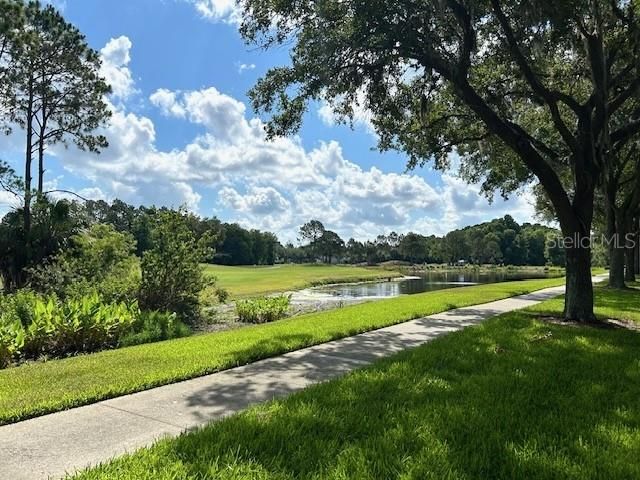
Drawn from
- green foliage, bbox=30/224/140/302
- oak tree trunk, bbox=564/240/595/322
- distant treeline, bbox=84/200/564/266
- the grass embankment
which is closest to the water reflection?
green foliage, bbox=30/224/140/302

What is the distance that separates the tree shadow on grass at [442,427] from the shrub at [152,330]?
20.5ft

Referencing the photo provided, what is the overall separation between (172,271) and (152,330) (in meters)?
4.40

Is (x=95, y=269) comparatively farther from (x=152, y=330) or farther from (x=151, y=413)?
(x=151, y=413)

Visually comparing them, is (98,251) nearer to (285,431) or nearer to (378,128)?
(378,128)

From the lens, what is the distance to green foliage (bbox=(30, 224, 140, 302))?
46.9 feet

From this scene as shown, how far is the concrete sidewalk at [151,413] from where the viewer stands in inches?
146

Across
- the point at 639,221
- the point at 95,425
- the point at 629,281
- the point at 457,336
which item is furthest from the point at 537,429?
the point at 639,221

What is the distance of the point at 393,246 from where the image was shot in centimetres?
13125

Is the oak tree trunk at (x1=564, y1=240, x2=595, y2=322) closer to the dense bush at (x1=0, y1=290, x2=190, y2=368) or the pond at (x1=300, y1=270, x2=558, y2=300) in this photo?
the dense bush at (x1=0, y1=290, x2=190, y2=368)

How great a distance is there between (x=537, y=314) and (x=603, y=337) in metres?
3.31

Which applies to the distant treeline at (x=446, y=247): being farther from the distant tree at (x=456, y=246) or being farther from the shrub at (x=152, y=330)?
the shrub at (x=152, y=330)

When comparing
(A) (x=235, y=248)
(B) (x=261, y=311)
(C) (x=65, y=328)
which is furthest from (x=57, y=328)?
(A) (x=235, y=248)

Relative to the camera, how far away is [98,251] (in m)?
16.2

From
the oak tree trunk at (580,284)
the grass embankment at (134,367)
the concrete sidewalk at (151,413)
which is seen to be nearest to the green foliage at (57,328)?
the grass embankment at (134,367)
